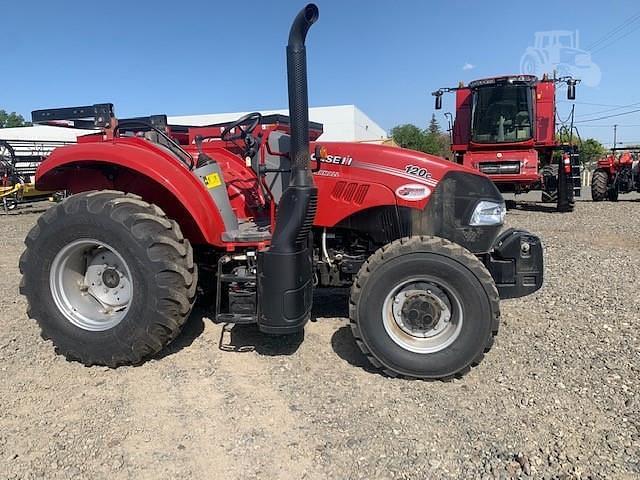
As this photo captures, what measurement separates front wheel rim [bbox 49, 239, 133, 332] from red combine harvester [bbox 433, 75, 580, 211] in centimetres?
1004

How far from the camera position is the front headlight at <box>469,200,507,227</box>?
3.58 meters

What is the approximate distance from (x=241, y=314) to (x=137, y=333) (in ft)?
2.11

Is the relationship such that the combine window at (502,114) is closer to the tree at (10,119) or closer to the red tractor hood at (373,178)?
the red tractor hood at (373,178)

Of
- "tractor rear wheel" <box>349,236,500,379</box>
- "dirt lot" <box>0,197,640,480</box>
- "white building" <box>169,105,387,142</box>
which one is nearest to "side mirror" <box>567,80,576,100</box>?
"dirt lot" <box>0,197,640,480</box>

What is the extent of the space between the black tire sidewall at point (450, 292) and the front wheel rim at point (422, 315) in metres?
0.04

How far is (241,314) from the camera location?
3.33m

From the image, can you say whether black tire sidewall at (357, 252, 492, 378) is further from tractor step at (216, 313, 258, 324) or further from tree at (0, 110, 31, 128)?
tree at (0, 110, 31, 128)

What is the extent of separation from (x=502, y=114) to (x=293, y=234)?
10839 millimetres

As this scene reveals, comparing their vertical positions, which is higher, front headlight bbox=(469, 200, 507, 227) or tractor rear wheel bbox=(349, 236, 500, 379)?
front headlight bbox=(469, 200, 507, 227)

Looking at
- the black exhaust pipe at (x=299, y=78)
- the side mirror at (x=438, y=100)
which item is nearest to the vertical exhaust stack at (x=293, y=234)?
the black exhaust pipe at (x=299, y=78)

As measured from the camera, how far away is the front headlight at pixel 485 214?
358 cm

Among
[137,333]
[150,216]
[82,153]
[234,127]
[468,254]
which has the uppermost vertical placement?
[234,127]

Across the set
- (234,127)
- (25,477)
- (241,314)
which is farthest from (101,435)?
(234,127)

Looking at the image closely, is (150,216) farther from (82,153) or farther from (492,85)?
(492,85)
